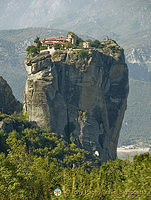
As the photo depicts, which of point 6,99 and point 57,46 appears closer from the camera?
point 6,99

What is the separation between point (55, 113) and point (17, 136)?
63.3 feet

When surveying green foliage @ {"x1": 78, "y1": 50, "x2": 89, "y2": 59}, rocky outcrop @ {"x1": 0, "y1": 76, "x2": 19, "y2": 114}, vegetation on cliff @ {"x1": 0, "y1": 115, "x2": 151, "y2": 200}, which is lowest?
vegetation on cliff @ {"x1": 0, "y1": 115, "x2": 151, "y2": 200}

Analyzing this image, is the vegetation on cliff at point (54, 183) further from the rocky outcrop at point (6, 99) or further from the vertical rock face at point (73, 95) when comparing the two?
the rocky outcrop at point (6, 99)

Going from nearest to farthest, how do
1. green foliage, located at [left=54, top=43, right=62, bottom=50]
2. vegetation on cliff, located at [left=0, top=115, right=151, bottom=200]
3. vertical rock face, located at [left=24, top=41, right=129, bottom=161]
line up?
1. vegetation on cliff, located at [left=0, top=115, right=151, bottom=200]
2. vertical rock face, located at [left=24, top=41, right=129, bottom=161]
3. green foliage, located at [left=54, top=43, right=62, bottom=50]

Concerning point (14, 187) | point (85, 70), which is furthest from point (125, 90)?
point (14, 187)

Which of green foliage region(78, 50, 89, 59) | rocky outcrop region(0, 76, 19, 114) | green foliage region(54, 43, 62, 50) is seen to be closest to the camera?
rocky outcrop region(0, 76, 19, 114)

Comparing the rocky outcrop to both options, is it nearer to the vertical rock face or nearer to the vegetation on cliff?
the vertical rock face

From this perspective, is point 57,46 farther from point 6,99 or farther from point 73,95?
point 6,99

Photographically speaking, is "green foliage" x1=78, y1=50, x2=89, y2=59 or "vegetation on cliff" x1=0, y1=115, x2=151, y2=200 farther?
"green foliage" x1=78, y1=50, x2=89, y2=59

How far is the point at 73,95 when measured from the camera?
114 metres

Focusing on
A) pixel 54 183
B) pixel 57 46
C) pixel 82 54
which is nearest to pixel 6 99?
pixel 57 46

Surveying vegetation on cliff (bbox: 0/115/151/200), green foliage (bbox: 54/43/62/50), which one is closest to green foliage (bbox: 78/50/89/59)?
green foliage (bbox: 54/43/62/50)

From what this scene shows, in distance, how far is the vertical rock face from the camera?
10875 cm

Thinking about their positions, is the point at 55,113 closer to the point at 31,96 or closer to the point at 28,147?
the point at 31,96
